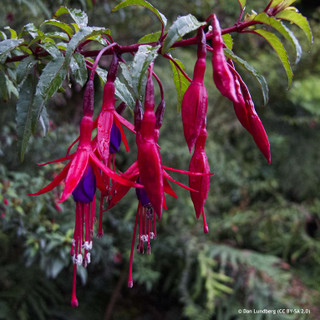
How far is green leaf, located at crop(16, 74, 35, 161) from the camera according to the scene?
0.44 metres

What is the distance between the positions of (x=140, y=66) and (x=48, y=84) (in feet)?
0.36

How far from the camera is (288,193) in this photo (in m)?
2.71

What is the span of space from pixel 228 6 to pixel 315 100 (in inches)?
31.7

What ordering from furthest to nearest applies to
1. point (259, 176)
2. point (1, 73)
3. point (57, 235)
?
point (259, 176) → point (57, 235) → point (1, 73)

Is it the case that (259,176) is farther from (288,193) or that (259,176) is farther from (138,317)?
(138,317)

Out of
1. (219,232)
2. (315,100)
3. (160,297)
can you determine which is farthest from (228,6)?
(160,297)

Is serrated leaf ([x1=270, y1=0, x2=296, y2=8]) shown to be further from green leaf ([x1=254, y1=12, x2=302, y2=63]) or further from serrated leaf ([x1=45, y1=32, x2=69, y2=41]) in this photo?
serrated leaf ([x1=45, y1=32, x2=69, y2=41])

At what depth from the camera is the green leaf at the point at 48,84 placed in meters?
0.39

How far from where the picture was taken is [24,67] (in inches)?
18.9

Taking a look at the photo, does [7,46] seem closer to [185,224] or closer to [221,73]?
[221,73]

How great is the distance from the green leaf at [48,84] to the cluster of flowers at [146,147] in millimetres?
34

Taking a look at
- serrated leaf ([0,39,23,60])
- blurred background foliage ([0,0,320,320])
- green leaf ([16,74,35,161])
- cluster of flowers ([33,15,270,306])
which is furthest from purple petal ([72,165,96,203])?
blurred background foliage ([0,0,320,320])

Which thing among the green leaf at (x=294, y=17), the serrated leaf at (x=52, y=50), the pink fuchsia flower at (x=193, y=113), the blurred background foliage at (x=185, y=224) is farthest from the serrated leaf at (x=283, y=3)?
the blurred background foliage at (x=185, y=224)

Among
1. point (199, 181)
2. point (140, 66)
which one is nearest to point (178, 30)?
point (140, 66)
